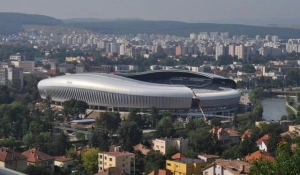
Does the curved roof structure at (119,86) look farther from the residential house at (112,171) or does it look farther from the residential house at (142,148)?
the residential house at (112,171)

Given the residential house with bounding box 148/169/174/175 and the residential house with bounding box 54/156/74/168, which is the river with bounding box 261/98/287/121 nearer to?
the residential house with bounding box 54/156/74/168

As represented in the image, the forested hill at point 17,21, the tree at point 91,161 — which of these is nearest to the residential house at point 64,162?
the tree at point 91,161

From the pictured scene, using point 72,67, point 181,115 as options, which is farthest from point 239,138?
point 72,67

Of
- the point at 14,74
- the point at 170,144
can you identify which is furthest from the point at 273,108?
the point at 170,144

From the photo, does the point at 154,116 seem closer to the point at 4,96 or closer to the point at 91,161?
the point at 4,96

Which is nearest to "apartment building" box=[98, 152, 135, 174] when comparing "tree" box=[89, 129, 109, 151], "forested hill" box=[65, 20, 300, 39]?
"tree" box=[89, 129, 109, 151]
